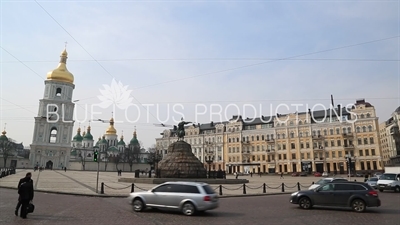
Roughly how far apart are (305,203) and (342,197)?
5.95 ft

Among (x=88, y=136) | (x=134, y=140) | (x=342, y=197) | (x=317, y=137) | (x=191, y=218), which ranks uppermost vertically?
(x=88, y=136)

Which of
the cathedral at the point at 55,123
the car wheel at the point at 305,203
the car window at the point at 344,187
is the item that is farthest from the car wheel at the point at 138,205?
the cathedral at the point at 55,123

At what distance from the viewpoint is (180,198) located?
42.2 ft

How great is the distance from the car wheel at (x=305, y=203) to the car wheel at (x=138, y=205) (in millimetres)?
8099

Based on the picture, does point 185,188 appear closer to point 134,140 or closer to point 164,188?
point 164,188

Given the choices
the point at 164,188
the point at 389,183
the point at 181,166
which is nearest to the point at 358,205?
the point at 164,188

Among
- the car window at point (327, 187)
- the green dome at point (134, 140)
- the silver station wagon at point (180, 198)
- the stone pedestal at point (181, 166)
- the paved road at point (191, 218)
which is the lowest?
the paved road at point (191, 218)

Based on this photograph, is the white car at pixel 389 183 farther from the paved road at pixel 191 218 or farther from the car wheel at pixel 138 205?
the car wheel at pixel 138 205

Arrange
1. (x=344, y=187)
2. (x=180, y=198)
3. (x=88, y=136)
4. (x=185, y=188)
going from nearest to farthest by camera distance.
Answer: (x=180, y=198) → (x=185, y=188) → (x=344, y=187) → (x=88, y=136)

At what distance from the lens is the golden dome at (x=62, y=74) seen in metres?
93.5

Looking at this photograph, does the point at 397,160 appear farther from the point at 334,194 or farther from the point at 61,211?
the point at 61,211

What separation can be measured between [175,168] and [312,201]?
21.4 meters

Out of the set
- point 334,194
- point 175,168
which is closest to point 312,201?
point 334,194

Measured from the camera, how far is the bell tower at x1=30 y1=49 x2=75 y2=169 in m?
90.9
